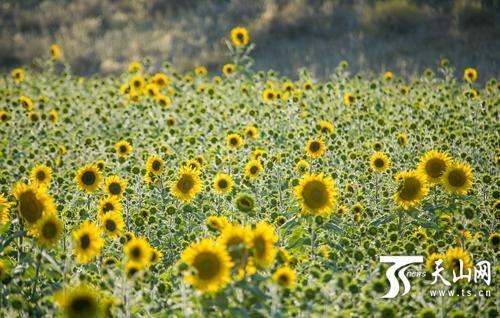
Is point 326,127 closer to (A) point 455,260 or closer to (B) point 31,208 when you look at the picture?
(A) point 455,260

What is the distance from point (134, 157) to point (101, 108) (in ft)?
9.45

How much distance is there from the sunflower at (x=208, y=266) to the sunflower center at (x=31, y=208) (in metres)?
1.05

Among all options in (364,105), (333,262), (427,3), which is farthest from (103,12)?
(333,262)

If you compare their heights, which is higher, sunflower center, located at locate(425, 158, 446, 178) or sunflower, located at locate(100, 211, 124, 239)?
sunflower center, located at locate(425, 158, 446, 178)

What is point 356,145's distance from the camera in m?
6.84

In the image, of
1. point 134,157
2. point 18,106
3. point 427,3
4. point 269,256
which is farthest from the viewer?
point 427,3

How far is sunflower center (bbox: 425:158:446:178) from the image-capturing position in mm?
4492

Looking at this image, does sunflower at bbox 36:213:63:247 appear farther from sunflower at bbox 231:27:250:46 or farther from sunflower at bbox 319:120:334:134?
sunflower at bbox 231:27:250:46

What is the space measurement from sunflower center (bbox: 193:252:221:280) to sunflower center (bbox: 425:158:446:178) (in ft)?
7.55

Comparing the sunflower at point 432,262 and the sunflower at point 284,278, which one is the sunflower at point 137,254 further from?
the sunflower at point 432,262

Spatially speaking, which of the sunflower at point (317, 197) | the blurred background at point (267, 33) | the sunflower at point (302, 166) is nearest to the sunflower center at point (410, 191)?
the sunflower at point (317, 197)

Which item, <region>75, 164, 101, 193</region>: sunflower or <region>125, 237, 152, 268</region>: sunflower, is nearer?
<region>125, 237, 152, 268</region>: sunflower

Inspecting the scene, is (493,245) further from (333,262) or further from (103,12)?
(103,12)

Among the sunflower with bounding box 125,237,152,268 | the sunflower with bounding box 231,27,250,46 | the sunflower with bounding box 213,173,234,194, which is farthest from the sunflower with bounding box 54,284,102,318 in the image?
the sunflower with bounding box 231,27,250,46
